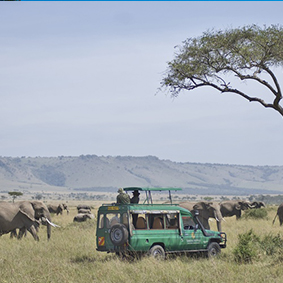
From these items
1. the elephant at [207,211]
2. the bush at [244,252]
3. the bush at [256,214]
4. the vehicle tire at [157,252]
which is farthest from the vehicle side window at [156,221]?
the bush at [256,214]

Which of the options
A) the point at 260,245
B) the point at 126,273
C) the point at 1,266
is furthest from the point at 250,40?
the point at 1,266

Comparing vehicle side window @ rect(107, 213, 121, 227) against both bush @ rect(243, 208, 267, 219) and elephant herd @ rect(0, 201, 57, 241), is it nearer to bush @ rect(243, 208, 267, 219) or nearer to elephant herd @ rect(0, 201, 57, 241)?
elephant herd @ rect(0, 201, 57, 241)

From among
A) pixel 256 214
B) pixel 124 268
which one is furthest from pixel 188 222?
pixel 256 214

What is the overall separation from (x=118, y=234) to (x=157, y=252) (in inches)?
58.8

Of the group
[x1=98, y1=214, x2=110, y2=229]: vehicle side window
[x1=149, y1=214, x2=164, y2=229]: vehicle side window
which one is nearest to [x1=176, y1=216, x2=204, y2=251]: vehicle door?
[x1=149, y1=214, x2=164, y2=229]: vehicle side window

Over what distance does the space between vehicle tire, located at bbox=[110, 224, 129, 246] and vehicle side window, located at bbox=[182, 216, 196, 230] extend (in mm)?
2433

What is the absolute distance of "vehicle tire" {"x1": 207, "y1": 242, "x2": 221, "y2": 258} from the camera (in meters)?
19.2

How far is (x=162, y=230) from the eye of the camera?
59.2 ft

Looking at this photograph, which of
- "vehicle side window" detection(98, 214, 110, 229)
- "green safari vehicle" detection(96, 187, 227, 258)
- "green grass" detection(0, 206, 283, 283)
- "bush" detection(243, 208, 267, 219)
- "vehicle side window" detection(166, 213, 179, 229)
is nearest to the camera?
"green grass" detection(0, 206, 283, 283)

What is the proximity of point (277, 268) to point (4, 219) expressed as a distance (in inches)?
497

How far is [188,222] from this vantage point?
18.9 metres

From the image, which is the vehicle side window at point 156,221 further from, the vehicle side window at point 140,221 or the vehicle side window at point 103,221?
the vehicle side window at point 103,221

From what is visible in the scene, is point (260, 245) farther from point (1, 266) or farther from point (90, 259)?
point (1, 266)

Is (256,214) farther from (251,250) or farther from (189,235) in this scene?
(189,235)
